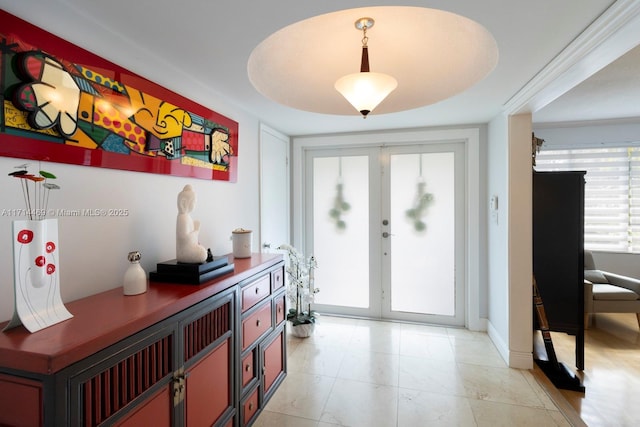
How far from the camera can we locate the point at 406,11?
148cm

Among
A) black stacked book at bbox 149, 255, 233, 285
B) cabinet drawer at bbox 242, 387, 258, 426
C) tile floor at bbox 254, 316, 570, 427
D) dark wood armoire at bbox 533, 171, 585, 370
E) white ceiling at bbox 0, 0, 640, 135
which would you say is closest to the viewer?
white ceiling at bbox 0, 0, 640, 135

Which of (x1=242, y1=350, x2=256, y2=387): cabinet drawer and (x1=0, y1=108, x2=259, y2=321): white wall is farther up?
(x1=0, y1=108, x2=259, y2=321): white wall

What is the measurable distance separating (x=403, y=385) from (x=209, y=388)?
1.48m

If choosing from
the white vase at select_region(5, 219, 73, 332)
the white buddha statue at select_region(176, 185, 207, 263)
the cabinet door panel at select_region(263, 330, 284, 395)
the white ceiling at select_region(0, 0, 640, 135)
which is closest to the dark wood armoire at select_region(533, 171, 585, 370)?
the white ceiling at select_region(0, 0, 640, 135)

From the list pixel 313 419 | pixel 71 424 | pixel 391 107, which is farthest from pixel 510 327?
pixel 71 424

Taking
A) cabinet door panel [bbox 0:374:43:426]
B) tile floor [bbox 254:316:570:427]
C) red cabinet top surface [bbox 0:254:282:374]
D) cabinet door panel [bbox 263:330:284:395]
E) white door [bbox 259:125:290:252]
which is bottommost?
tile floor [bbox 254:316:570:427]

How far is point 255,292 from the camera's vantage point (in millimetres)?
1915

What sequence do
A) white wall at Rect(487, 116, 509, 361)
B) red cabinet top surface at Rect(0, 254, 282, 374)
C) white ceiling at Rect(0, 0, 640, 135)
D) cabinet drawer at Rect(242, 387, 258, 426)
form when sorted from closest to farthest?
red cabinet top surface at Rect(0, 254, 282, 374), white ceiling at Rect(0, 0, 640, 135), cabinet drawer at Rect(242, 387, 258, 426), white wall at Rect(487, 116, 509, 361)

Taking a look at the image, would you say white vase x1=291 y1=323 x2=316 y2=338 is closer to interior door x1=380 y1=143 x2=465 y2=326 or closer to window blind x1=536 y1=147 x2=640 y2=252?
interior door x1=380 y1=143 x2=465 y2=326

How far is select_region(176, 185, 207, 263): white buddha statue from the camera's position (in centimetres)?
157

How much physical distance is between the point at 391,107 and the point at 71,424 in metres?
2.65

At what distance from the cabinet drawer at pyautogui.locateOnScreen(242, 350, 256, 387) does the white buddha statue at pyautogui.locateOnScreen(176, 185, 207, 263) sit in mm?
706

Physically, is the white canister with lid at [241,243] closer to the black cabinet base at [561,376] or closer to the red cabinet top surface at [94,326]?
the red cabinet top surface at [94,326]

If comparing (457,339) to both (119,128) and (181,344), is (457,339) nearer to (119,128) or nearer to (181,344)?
(181,344)
